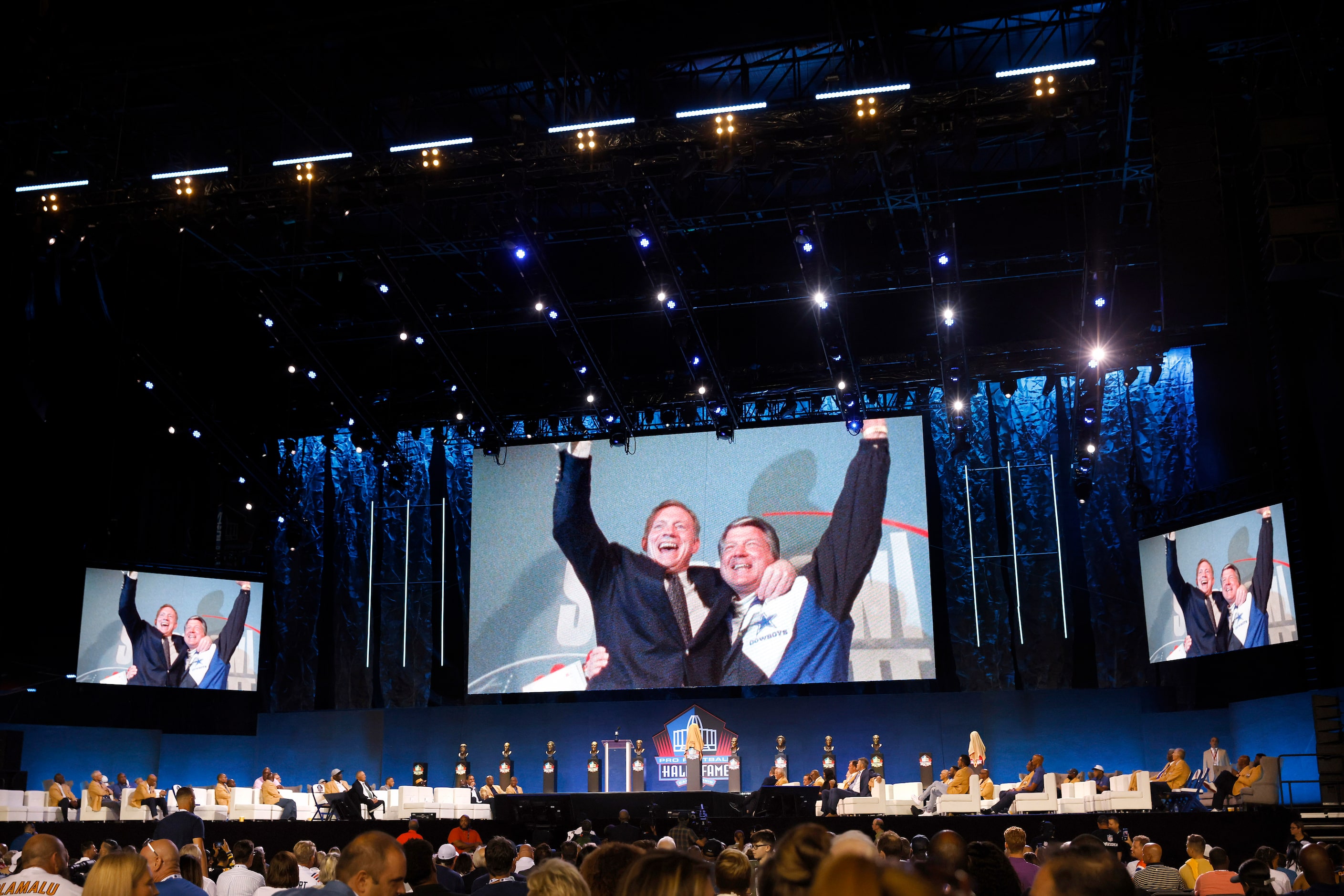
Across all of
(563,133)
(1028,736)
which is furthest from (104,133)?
(1028,736)

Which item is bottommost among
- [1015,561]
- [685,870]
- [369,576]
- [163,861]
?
[163,861]

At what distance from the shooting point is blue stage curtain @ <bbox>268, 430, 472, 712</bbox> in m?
20.6

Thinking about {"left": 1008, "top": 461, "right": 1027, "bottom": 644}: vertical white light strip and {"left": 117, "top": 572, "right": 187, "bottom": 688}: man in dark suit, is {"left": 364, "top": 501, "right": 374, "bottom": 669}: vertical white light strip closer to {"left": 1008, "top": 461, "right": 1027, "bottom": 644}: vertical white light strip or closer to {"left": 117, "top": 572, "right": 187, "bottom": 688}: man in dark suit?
{"left": 117, "top": 572, "right": 187, "bottom": 688}: man in dark suit

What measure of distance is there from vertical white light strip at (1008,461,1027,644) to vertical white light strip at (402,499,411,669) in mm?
9711

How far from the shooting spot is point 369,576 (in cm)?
2103

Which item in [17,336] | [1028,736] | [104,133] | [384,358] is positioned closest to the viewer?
[104,133]

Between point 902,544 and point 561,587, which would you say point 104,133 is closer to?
point 561,587

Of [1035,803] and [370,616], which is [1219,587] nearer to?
[1035,803]

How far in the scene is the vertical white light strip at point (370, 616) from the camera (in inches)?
813

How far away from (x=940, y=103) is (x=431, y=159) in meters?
5.28

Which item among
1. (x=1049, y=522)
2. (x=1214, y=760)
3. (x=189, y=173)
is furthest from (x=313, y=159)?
(x=1214, y=760)

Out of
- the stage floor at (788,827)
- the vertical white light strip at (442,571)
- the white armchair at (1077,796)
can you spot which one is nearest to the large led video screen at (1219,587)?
the white armchair at (1077,796)

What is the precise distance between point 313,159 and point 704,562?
917 cm

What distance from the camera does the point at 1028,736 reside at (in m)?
18.8
